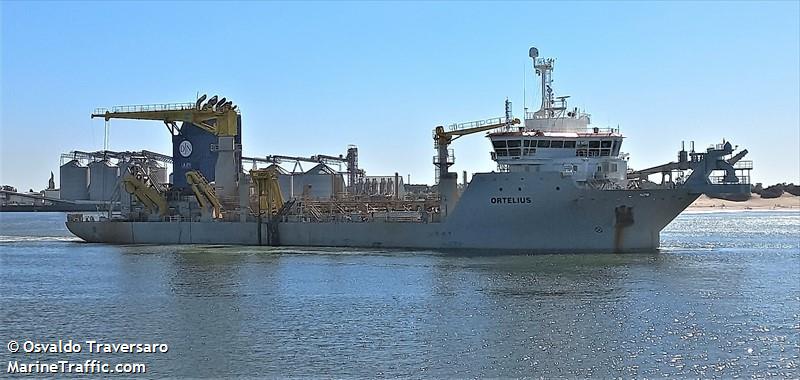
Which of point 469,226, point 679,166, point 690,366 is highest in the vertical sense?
point 679,166

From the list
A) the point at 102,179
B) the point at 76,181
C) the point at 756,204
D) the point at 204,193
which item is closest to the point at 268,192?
the point at 204,193

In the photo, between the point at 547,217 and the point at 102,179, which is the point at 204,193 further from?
the point at 102,179

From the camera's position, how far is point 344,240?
3791 centimetres

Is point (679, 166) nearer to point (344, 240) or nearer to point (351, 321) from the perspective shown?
point (344, 240)

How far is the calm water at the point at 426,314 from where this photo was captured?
1570 centimetres

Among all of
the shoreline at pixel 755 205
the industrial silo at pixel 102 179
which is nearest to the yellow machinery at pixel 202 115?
the industrial silo at pixel 102 179

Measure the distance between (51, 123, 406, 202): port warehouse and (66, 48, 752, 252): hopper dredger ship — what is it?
87.2 inches

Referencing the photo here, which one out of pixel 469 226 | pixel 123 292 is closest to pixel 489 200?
pixel 469 226

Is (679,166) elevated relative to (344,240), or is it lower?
elevated

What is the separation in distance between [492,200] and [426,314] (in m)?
13.0

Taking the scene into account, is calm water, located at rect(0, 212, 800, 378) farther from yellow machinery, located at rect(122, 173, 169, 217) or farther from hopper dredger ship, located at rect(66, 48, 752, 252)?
yellow machinery, located at rect(122, 173, 169, 217)

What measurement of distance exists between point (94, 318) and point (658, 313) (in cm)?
1330

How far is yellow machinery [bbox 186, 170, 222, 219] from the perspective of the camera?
41.2 meters

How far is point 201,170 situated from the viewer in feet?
150
